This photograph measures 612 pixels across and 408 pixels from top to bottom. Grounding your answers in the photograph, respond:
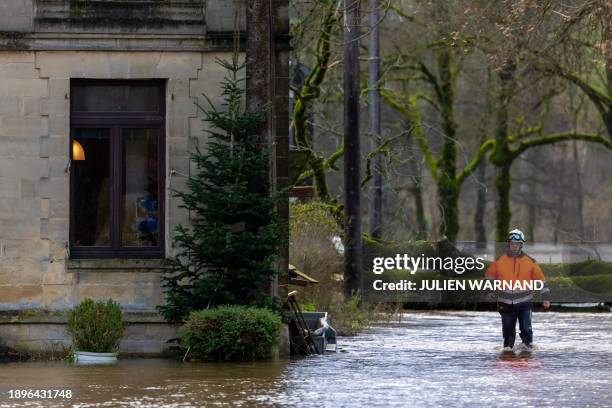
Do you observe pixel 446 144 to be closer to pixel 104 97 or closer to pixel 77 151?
pixel 104 97

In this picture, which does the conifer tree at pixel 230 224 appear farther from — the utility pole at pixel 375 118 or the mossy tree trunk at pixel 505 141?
the mossy tree trunk at pixel 505 141

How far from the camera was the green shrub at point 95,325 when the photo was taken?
17422 mm

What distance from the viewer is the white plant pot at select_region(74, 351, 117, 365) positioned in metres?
17.5

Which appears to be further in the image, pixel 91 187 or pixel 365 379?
pixel 91 187

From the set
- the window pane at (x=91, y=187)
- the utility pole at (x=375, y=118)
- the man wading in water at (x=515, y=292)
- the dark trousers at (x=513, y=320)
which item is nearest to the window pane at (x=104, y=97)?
the window pane at (x=91, y=187)

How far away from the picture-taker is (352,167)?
27188 mm

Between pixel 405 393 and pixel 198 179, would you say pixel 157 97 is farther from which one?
pixel 405 393

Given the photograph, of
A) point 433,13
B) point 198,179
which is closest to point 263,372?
point 198,179

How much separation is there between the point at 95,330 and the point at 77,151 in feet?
8.87

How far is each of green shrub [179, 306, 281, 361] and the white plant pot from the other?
3.07 ft

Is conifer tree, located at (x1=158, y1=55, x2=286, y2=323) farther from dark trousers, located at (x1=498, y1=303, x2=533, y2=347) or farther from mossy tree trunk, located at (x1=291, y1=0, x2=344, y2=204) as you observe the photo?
mossy tree trunk, located at (x1=291, y1=0, x2=344, y2=204)

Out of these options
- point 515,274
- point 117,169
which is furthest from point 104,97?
point 515,274

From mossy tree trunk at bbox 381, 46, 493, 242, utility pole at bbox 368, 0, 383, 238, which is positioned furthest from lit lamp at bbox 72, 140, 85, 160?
mossy tree trunk at bbox 381, 46, 493, 242

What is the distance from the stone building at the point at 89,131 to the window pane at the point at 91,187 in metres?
0.02
